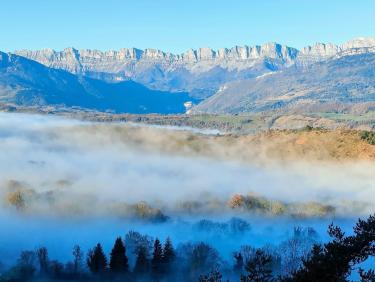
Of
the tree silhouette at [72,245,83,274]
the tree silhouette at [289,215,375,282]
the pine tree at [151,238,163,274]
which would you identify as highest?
the tree silhouette at [289,215,375,282]

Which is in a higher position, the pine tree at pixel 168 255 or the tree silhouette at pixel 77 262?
the pine tree at pixel 168 255

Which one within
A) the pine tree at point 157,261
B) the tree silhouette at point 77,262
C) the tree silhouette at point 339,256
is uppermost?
the tree silhouette at point 339,256

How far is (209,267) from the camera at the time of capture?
473ft

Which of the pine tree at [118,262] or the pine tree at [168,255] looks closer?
the pine tree at [118,262]

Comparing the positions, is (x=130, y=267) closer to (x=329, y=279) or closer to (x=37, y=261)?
(x=37, y=261)

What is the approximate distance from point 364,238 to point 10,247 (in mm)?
150707

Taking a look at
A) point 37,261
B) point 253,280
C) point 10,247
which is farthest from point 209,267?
point 253,280

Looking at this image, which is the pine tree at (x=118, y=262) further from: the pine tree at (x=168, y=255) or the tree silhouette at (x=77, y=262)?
the tree silhouette at (x=77, y=262)

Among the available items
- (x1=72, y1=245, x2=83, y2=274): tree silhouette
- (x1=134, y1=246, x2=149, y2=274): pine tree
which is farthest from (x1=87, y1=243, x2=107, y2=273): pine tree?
(x1=72, y1=245, x2=83, y2=274): tree silhouette

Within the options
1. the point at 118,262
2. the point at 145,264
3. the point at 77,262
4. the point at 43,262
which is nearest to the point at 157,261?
the point at 145,264

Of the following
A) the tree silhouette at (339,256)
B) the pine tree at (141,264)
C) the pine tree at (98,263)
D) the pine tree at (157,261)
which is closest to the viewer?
the tree silhouette at (339,256)

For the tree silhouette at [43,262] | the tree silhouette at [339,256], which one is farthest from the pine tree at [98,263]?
the tree silhouette at [339,256]

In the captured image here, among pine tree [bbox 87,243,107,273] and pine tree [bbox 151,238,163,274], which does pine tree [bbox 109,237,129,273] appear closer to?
pine tree [bbox 87,243,107,273]

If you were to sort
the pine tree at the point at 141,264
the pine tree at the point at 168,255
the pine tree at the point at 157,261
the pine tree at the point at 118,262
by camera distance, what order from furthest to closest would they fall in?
1. the pine tree at the point at 168,255
2. the pine tree at the point at 157,261
3. the pine tree at the point at 141,264
4. the pine tree at the point at 118,262
